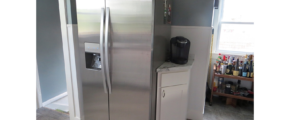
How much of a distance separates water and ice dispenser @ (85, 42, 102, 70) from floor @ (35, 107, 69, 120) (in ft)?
3.98

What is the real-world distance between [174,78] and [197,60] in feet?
2.06

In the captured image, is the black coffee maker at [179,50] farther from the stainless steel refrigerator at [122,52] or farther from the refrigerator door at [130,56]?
the refrigerator door at [130,56]

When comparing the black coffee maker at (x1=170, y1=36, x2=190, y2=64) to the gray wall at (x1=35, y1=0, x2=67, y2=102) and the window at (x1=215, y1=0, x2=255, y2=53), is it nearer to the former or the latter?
the window at (x1=215, y1=0, x2=255, y2=53)

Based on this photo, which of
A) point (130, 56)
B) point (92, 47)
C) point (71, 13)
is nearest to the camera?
point (130, 56)

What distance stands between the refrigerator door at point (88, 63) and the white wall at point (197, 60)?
102 centimetres

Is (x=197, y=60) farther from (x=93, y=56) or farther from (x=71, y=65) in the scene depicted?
(x=71, y=65)

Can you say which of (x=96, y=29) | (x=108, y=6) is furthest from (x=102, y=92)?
(x=108, y=6)

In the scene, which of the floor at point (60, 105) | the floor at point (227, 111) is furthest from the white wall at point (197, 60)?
the floor at point (60, 105)

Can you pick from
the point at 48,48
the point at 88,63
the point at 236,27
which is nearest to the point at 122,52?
the point at 88,63

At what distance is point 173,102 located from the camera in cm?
187

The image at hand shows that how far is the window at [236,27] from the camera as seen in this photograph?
281cm

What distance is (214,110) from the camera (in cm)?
264

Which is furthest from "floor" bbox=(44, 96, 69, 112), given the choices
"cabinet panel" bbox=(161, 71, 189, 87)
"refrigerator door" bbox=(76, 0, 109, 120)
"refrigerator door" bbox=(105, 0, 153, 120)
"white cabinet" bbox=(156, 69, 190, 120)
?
"cabinet panel" bbox=(161, 71, 189, 87)

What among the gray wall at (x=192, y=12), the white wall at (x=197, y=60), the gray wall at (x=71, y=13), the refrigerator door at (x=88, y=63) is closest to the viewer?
the refrigerator door at (x=88, y=63)
